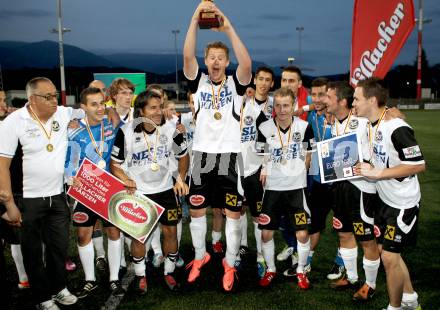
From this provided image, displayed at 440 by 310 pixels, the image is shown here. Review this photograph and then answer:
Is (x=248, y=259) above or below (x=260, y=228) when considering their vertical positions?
below

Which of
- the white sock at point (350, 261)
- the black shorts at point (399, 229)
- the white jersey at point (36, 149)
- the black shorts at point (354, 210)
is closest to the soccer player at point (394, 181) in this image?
the black shorts at point (399, 229)

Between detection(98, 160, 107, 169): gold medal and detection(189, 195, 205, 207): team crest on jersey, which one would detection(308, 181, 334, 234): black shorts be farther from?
detection(98, 160, 107, 169): gold medal

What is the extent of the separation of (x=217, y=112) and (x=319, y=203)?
6.29ft

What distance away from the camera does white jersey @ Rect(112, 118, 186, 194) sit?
192 inches

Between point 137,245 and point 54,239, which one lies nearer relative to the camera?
point 54,239

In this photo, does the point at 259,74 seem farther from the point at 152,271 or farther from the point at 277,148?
the point at 152,271

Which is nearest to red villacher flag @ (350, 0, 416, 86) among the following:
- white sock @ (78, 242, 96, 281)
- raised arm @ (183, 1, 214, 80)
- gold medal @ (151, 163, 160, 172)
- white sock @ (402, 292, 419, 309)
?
raised arm @ (183, 1, 214, 80)

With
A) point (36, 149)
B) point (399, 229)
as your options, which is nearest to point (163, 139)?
point (36, 149)

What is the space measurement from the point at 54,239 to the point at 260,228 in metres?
2.50

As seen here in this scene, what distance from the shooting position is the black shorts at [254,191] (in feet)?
18.8

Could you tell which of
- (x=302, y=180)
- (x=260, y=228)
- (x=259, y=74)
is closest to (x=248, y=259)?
(x=260, y=228)

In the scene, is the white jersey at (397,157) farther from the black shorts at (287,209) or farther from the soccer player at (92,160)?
the soccer player at (92,160)

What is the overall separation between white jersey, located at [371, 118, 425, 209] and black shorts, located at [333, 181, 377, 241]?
0.38 meters

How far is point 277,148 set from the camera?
5.18m
